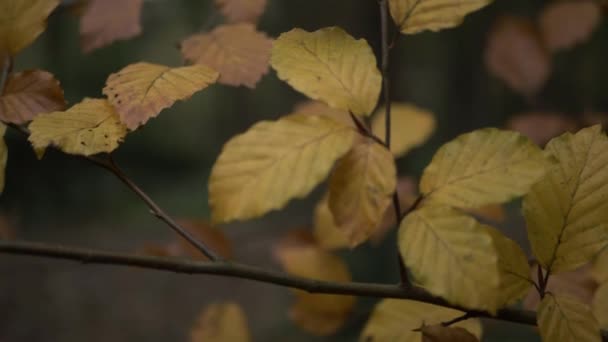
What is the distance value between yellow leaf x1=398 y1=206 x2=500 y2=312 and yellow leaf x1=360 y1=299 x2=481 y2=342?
0.13 metres

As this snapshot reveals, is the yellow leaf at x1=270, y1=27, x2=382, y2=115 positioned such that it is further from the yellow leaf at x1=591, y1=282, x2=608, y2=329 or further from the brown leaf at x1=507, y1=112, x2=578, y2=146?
the brown leaf at x1=507, y1=112, x2=578, y2=146

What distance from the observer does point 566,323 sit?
1.24 feet

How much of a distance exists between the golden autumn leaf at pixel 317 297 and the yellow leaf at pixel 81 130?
42cm

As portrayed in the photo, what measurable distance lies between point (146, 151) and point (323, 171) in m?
1.88

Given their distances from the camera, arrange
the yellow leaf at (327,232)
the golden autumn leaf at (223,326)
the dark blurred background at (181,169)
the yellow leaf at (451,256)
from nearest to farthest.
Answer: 1. the yellow leaf at (451,256)
2. the golden autumn leaf at (223,326)
3. the yellow leaf at (327,232)
4. the dark blurred background at (181,169)

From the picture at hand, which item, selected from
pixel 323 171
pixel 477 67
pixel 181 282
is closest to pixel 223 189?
pixel 323 171

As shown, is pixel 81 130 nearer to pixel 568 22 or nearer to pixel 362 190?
pixel 362 190

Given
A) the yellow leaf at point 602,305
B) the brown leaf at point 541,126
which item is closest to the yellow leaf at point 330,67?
the yellow leaf at point 602,305

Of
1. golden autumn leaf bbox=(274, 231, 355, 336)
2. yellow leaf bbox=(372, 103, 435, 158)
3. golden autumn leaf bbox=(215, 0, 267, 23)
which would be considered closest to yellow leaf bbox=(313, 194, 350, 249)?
golden autumn leaf bbox=(274, 231, 355, 336)

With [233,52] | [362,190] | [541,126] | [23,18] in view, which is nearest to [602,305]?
[362,190]

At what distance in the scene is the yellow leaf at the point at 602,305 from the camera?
49cm

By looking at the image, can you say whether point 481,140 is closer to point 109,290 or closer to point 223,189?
point 223,189

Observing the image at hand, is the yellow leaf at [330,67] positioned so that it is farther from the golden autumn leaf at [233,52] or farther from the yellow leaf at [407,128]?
the yellow leaf at [407,128]

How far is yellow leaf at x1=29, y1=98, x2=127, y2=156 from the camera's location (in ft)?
1.21
